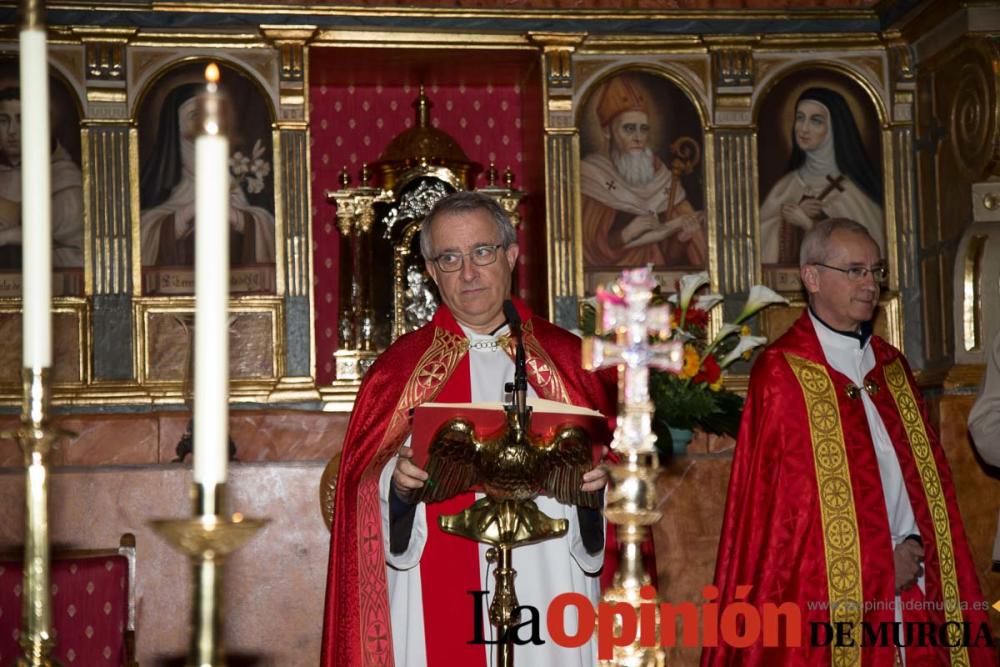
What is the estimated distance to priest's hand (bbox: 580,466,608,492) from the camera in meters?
3.21

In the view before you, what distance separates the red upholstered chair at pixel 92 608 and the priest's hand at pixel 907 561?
100 inches

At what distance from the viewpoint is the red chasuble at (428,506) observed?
3.87m

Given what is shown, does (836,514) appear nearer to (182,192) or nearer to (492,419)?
(492,419)

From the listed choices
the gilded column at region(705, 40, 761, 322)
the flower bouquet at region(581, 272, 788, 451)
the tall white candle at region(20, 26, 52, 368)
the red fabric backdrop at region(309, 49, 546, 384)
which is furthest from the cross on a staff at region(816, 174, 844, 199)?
the tall white candle at region(20, 26, 52, 368)

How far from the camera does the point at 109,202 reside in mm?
9133

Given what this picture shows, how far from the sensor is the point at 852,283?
4.88 metres

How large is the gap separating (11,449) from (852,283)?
5.14m

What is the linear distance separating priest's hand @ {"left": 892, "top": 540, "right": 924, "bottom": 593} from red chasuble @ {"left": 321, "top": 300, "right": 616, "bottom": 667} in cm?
135

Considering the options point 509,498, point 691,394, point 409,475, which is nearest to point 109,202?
point 691,394

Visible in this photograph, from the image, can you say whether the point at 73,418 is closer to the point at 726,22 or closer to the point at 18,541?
the point at 18,541

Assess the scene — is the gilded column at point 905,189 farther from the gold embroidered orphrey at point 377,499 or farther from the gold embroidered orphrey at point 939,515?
the gold embroidered orphrey at point 377,499

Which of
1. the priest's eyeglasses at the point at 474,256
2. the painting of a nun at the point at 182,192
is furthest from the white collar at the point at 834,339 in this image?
the painting of a nun at the point at 182,192

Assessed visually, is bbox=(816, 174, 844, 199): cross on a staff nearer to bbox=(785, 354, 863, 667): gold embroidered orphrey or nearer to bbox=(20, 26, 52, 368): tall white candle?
bbox=(785, 354, 863, 667): gold embroidered orphrey

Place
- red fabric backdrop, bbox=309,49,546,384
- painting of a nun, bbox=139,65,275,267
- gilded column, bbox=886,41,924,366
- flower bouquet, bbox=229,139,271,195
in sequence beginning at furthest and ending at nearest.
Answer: red fabric backdrop, bbox=309,49,546,384, gilded column, bbox=886,41,924,366, flower bouquet, bbox=229,139,271,195, painting of a nun, bbox=139,65,275,267
